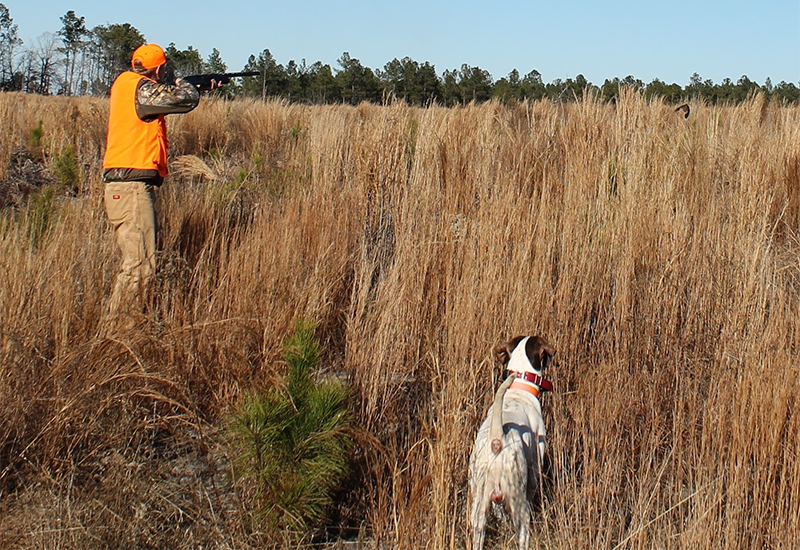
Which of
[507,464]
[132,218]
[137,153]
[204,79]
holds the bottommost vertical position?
[507,464]

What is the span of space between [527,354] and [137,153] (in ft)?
9.44

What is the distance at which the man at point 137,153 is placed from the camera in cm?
451

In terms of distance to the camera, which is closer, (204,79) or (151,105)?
(151,105)

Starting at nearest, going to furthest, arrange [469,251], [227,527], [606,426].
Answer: [227,527] < [606,426] < [469,251]

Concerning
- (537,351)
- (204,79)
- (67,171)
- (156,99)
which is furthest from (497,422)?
(67,171)

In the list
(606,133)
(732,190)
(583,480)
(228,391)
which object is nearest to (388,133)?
(606,133)

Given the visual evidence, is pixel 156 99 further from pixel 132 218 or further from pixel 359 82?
pixel 359 82

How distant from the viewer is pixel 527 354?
294cm

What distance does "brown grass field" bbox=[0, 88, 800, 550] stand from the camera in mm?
2578

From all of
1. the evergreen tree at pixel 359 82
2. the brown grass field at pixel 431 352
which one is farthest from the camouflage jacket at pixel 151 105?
the evergreen tree at pixel 359 82

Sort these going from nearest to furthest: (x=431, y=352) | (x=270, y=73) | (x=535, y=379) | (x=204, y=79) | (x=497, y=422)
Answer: (x=497, y=422), (x=535, y=379), (x=431, y=352), (x=204, y=79), (x=270, y=73)

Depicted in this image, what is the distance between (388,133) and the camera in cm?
570

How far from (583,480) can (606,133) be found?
384 cm

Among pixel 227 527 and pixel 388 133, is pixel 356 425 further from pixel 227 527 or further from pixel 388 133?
pixel 388 133
